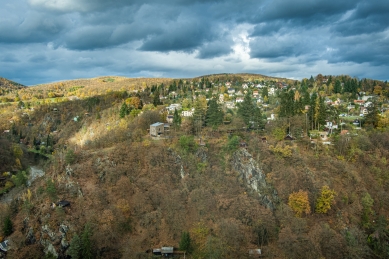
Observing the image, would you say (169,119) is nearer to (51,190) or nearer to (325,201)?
(51,190)

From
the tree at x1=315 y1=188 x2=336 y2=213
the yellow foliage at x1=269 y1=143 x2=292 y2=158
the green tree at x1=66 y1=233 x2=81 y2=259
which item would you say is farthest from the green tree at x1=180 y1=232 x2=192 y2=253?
the yellow foliage at x1=269 y1=143 x2=292 y2=158

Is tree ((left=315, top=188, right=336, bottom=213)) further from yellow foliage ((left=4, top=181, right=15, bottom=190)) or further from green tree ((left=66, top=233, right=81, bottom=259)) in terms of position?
yellow foliage ((left=4, top=181, right=15, bottom=190))

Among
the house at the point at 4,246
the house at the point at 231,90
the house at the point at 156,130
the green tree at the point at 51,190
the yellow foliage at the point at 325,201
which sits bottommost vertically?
the house at the point at 4,246

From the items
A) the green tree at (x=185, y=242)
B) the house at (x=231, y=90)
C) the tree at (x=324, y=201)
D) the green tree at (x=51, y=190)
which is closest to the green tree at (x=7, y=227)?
the green tree at (x=51, y=190)

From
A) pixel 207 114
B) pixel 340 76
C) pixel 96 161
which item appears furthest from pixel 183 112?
pixel 340 76

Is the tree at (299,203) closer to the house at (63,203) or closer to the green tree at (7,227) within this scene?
the house at (63,203)

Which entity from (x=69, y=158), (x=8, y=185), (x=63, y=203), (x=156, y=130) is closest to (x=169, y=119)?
(x=156, y=130)

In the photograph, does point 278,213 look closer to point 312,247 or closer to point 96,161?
point 312,247
